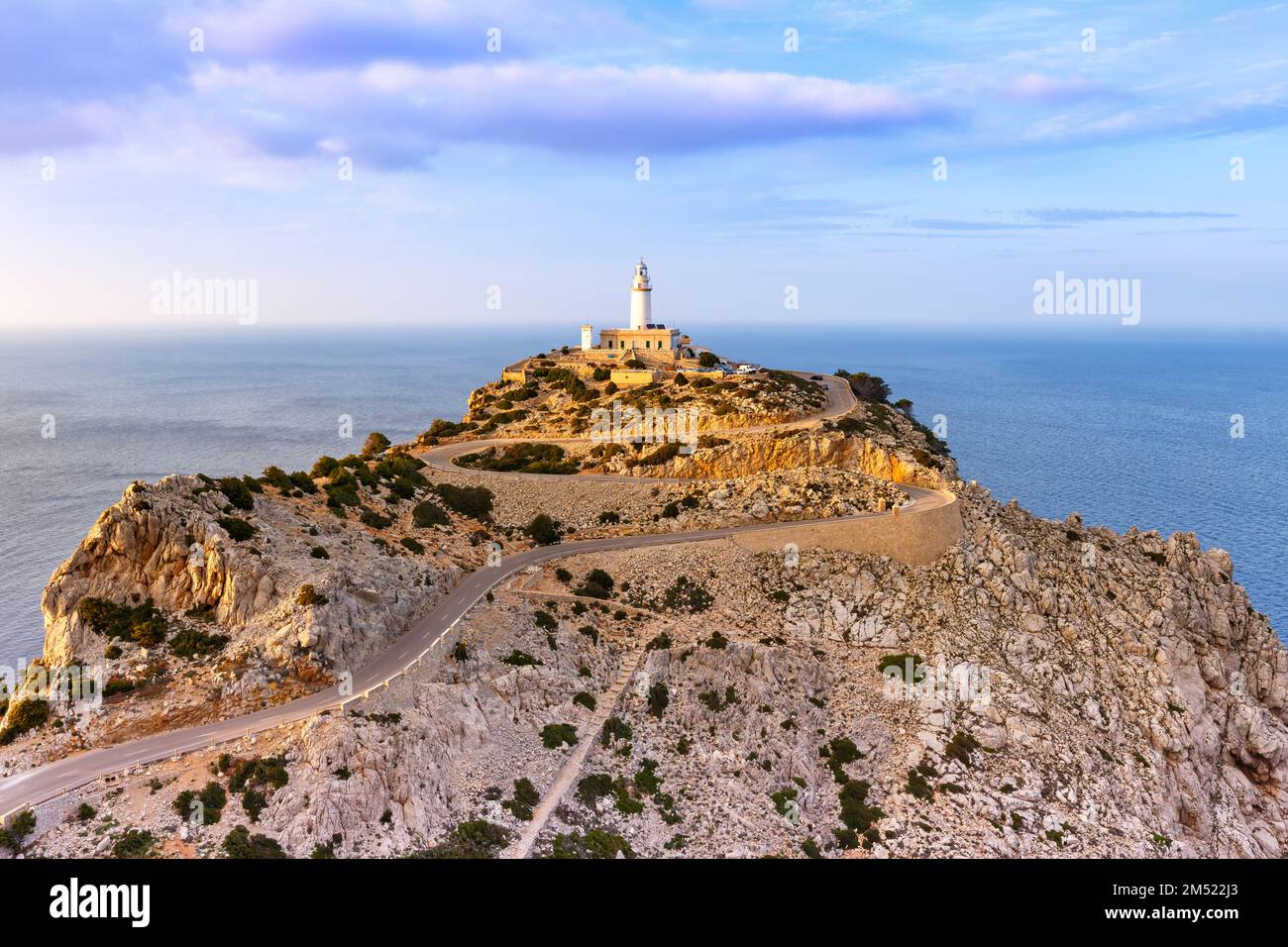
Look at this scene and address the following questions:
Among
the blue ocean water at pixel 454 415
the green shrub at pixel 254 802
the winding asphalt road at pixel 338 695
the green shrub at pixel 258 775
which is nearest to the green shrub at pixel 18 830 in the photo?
the winding asphalt road at pixel 338 695

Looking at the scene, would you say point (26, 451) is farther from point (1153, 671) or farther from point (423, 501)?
point (1153, 671)

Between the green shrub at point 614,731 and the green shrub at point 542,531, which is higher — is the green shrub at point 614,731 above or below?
below

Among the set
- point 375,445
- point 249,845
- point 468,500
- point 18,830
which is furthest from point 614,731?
point 375,445

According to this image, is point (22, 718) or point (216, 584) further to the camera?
point (216, 584)

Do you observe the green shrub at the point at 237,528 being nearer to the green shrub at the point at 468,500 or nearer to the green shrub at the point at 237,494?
the green shrub at the point at 237,494

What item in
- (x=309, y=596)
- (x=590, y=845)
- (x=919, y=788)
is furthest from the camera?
(x=919, y=788)

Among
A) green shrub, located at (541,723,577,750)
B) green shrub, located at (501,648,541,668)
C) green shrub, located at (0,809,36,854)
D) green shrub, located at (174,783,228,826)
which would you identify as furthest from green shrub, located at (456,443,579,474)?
green shrub, located at (0,809,36,854)

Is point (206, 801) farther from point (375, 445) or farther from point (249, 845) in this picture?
point (375, 445)
